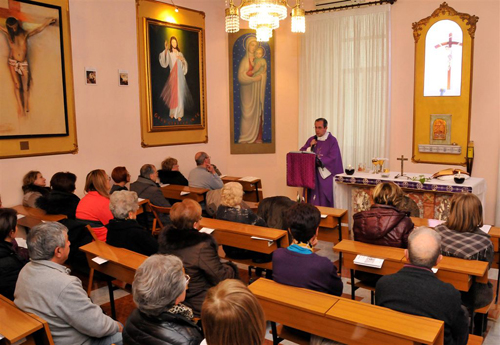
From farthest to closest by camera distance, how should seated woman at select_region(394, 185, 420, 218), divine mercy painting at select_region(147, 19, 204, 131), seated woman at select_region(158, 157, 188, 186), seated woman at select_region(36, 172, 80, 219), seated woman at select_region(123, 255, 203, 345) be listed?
1. divine mercy painting at select_region(147, 19, 204, 131)
2. seated woman at select_region(158, 157, 188, 186)
3. seated woman at select_region(36, 172, 80, 219)
4. seated woman at select_region(394, 185, 420, 218)
5. seated woman at select_region(123, 255, 203, 345)

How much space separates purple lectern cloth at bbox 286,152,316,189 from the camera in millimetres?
7961

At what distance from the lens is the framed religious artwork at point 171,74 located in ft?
27.0

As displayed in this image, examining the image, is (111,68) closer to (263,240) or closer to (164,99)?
(164,99)

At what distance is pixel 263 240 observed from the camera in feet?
14.1

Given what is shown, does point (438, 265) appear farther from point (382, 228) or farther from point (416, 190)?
point (416, 190)

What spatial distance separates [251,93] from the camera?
9789 mm

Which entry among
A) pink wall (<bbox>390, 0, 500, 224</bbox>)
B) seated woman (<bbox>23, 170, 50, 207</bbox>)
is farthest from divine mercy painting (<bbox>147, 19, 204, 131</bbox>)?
pink wall (<bbox>390, 0, 500, 224</bbox>)

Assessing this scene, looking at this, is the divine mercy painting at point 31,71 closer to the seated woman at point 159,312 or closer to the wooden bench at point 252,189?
the wooden bench at point 252,189

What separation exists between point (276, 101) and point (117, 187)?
15.0ft

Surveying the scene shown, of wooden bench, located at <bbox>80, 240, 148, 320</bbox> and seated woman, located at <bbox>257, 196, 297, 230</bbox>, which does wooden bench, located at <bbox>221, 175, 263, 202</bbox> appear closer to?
seated woman, located at <bbox>257, 196, 297, 230</bbox>

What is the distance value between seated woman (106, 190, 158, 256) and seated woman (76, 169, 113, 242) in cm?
103

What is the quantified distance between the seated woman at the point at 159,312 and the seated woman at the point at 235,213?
2400 millimetres

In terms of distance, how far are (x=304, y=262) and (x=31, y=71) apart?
5432 mm

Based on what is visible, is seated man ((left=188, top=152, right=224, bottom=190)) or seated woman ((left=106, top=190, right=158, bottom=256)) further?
seated man ((left=188, top=152, right=224, bottom=190))
